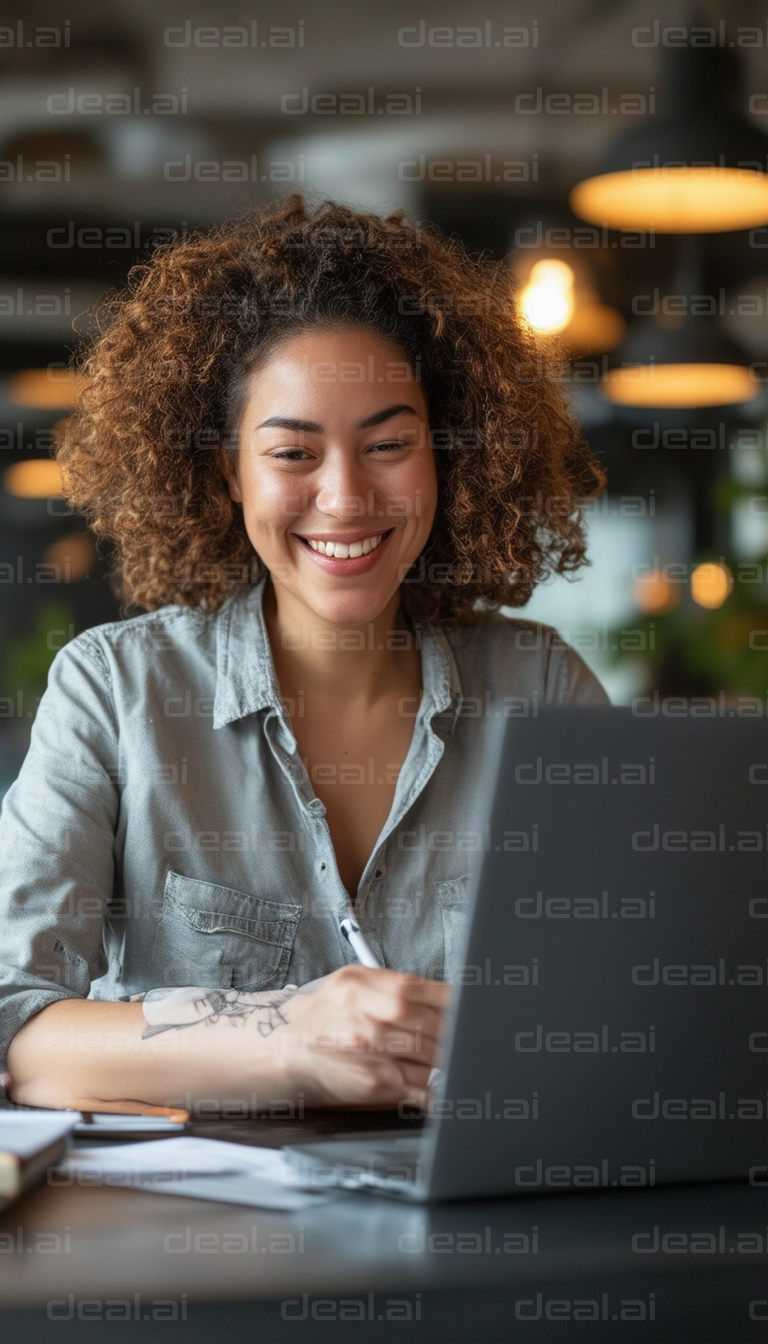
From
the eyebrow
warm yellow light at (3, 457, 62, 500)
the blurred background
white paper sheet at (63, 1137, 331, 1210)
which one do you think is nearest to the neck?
the eyebrow

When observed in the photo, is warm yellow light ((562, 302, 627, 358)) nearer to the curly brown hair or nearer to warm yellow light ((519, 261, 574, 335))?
warm yellow light ((519, 261, 574, 335))

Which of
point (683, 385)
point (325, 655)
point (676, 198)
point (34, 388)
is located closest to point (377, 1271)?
point (325, 655)

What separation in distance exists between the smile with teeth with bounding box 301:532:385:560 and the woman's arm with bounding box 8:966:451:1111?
56 centimetres

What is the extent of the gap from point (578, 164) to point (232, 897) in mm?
3778

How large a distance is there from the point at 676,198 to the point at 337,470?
66.1 inches

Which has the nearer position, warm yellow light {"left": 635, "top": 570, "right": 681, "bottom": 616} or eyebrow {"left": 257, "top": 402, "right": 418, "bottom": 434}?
eyebrow {"left": 257, "top": 402, "right": 418, "bottom": 434}

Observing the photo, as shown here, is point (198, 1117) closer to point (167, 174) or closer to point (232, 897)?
point (232, 897)

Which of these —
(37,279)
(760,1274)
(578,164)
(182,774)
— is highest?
(578,164)

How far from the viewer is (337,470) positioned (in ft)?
4.96

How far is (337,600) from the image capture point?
1559 mm

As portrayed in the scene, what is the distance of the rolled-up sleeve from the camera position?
4.22 ft

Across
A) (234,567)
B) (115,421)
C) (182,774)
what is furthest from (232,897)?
(115,421)

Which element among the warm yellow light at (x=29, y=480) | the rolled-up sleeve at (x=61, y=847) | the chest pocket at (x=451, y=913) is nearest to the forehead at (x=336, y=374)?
the rolled-up sleeve at (x=61, y=847)

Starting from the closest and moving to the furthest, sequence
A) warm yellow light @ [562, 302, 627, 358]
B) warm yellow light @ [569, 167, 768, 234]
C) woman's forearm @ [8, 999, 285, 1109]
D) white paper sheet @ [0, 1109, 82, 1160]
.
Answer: white paper sheet @ [0, 1109, 82, 1160] → woman's forearm @ [8, 999, 285, 1109] → warm yellow light @ [569, 167, 768, 234] → warm yellow light @ [562, 302, 627, 358]
